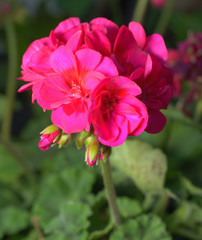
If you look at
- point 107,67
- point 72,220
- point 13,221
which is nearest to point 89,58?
point 107,67

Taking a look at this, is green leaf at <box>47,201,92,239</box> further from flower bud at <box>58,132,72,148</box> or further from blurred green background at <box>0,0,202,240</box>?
flower bud at <box>58,132,72,148</box>

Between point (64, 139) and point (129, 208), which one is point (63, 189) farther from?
point (64, 139)

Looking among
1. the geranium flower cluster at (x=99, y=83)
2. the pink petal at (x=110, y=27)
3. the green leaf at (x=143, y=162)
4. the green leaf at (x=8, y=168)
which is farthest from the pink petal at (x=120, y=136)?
the green leaf at (x=8, y=168)

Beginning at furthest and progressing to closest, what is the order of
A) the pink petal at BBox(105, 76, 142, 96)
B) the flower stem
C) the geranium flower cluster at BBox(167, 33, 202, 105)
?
1. the geranium flower cluster at BBox(167, 33, 202, 105)
2. the flower stem
3. the pink petal at BBox(105, 76, 142, 96)

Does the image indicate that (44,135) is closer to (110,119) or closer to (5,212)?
(110,119)

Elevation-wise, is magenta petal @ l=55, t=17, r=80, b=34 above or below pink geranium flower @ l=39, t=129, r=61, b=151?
above

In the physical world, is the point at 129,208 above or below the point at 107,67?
below

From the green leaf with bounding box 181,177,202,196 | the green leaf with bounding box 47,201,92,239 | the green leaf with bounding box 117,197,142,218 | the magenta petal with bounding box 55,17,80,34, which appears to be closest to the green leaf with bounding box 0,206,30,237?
the green leaf with bounding box 47,201,92,239

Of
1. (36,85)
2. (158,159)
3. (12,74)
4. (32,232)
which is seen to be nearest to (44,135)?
(36,85)
